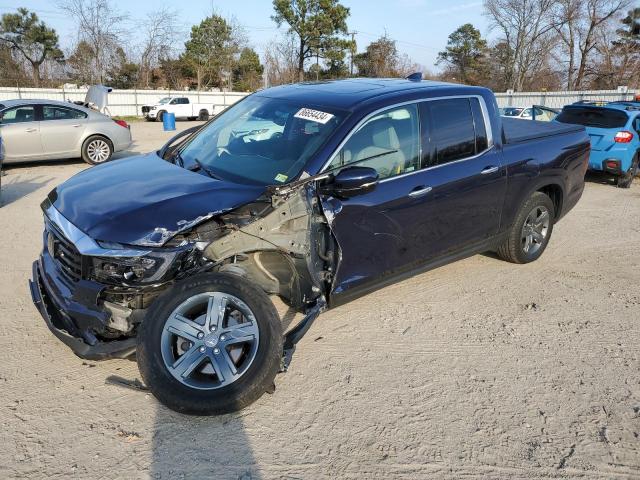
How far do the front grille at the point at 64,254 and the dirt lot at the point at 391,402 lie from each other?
73 centimetres

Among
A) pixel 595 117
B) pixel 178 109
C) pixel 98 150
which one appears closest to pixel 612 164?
pixel 595 117

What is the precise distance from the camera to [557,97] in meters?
30.5

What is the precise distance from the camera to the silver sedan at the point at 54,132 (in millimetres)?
10719

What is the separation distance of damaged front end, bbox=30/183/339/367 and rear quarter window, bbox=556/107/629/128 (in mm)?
9367

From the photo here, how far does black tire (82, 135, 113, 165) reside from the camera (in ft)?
38.1

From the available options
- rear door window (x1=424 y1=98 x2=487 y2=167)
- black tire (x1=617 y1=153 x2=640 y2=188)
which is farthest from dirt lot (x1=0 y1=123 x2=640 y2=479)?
black tire (x1=617 y1=153 x2=640 y2=188)

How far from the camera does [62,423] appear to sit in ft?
9.76

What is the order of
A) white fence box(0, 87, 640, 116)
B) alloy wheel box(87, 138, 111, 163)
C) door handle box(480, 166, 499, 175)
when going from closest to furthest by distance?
door handle box(480, 166, 499, 175) → alloy wheel box(87, 138, 111, 163) → white fence box(0, 87, 640, 116)

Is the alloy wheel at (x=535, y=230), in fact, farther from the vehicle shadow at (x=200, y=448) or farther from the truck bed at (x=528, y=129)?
the vehicle shadow at (x=200, y=448)

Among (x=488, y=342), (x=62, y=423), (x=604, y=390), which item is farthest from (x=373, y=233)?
(x=62, y=423)

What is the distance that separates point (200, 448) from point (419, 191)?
7.78 ft

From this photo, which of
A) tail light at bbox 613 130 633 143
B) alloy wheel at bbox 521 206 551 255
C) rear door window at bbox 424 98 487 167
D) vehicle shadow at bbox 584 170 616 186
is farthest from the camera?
vehicle shadow at bbox 584 170 616 186

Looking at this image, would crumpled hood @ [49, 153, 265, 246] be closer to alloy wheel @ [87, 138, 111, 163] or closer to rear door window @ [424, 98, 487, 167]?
rear door window @ [424, 98, 487, 167]

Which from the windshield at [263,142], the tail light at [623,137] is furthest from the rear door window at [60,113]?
the tail light at [623,137]
